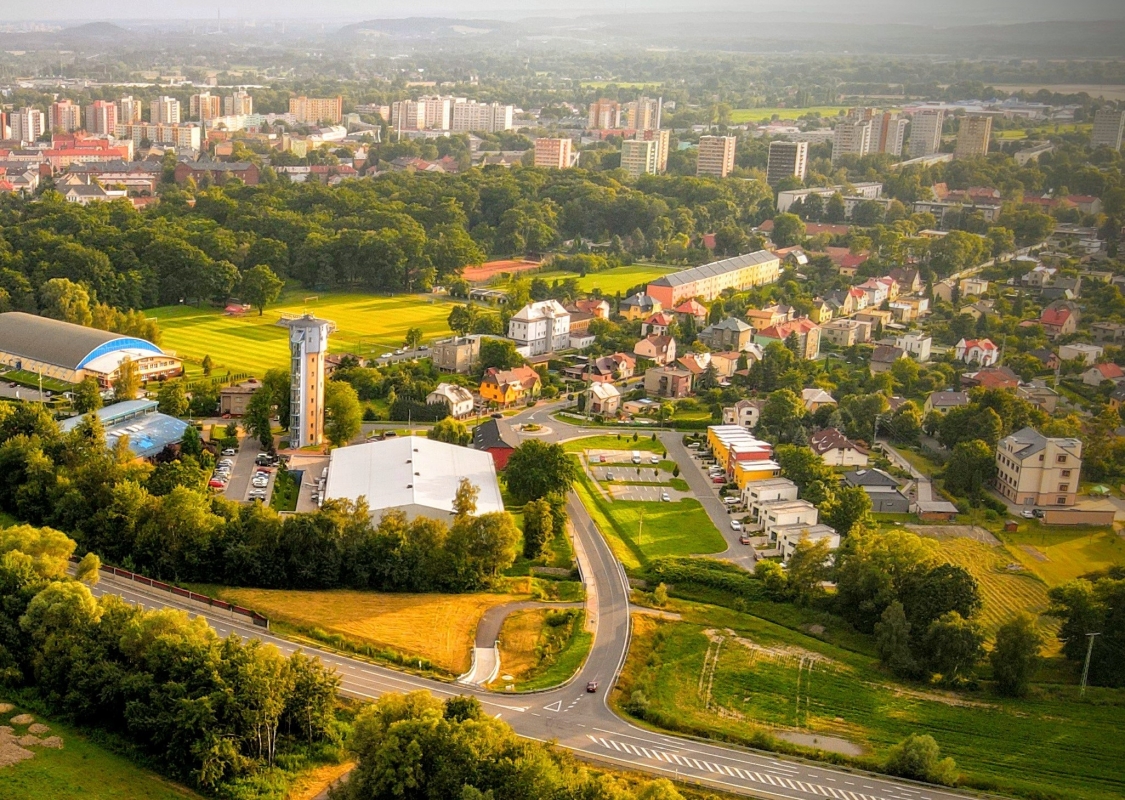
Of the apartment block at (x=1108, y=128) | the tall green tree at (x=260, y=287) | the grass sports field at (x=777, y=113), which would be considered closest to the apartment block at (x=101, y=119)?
the grass sports field at (x=777, y=113)

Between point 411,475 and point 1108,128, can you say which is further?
point 1108,128

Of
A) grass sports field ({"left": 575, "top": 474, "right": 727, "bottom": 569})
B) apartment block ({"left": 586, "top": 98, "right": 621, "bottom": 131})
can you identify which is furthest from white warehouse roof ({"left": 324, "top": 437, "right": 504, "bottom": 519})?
apartment block ({"left": 586, "top": 98, "right": 621, "bottom": 131})

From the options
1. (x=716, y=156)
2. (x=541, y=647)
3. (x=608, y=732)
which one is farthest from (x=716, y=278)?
(x=608, y=732)

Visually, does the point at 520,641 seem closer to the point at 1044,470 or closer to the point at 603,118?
the point at 1044,470

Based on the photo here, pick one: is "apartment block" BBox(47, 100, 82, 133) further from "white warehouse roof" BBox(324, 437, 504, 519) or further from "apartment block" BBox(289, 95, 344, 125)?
"white warehouse roof" BBox(324, 437, 504, 519)

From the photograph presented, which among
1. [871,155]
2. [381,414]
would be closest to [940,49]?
[871,155]

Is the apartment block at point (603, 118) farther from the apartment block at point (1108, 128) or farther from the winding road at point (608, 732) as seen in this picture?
the winding road at point (608, 732)

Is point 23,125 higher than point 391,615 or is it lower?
higher
